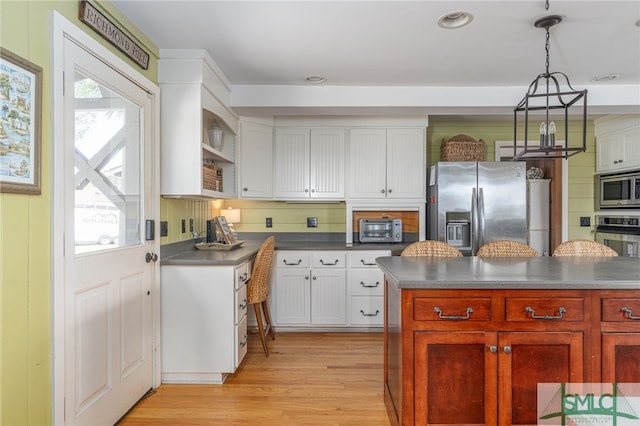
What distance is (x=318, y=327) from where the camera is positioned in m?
3.54

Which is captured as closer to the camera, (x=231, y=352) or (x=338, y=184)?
(x=231, y=352)

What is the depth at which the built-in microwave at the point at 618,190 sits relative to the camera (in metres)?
3.56

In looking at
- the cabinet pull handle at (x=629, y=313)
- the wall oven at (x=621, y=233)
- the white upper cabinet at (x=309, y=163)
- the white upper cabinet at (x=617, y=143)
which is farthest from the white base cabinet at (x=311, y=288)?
the white upper cabinet at (x=617, y=143)

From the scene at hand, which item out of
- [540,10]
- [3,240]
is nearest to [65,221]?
[3,240]

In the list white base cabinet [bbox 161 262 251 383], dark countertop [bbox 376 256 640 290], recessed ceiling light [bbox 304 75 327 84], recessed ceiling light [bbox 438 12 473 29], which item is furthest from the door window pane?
recessed ceiling light [bbox 438 12 473 29]

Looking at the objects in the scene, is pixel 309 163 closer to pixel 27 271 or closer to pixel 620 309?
pixel 27 271

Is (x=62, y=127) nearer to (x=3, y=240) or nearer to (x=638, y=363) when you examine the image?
(x=3, y=240)

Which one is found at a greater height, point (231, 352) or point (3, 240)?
point (3, 240)

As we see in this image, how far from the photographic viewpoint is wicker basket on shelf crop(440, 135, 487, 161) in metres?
3.80

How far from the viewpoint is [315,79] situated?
10.1 ft

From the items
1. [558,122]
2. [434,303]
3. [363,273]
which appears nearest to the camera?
[434,303]

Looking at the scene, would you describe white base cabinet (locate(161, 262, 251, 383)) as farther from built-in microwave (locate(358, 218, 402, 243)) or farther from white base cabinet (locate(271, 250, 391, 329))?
built-in microwave (locate(358, 218, 402, 243))

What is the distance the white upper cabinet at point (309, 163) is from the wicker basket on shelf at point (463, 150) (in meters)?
1.14

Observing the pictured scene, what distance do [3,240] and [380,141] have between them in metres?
3.17
